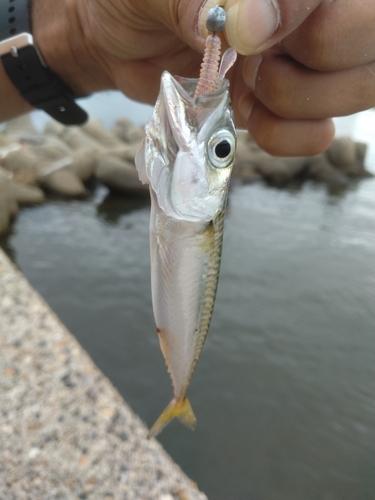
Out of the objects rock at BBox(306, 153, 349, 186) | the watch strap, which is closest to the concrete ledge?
the watch strap

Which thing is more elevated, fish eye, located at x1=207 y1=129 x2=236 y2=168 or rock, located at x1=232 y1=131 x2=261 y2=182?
fish eye, located at x1=207 y1=129 x2=236 y2=168

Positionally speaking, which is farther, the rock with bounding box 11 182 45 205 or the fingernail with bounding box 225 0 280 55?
the rock with bounding box 11 182 45 205

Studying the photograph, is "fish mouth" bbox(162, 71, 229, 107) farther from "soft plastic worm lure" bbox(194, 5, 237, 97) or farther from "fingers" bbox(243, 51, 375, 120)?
"fingers" bbox(243, 51, 375, 120)

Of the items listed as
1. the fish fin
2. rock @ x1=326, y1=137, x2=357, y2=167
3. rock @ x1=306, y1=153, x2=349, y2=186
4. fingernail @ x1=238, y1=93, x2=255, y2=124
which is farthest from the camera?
rock @ x1=326, y1=137, x2=357, y2=167

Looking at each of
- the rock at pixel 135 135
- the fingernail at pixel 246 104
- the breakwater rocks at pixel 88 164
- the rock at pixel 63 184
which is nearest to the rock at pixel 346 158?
the breakwater rocks at pixel 88 164

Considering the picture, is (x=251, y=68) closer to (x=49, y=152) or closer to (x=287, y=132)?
(x=287, y=132)

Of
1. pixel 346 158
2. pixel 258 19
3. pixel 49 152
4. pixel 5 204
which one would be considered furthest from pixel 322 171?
pixel 258 19

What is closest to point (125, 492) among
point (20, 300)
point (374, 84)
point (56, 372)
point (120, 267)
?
point (56, 372)
